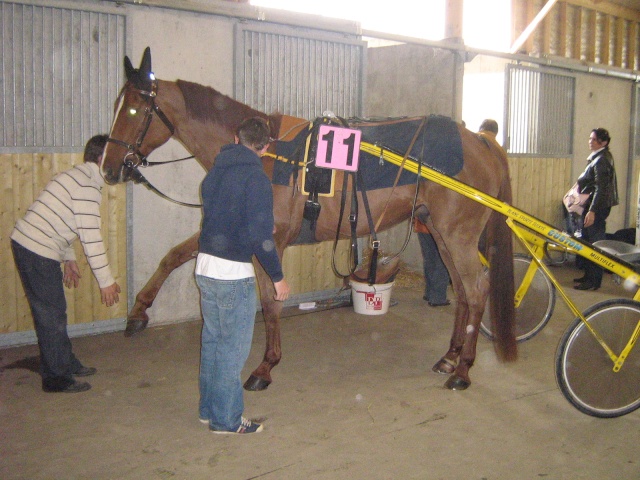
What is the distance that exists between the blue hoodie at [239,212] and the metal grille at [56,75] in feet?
7.97

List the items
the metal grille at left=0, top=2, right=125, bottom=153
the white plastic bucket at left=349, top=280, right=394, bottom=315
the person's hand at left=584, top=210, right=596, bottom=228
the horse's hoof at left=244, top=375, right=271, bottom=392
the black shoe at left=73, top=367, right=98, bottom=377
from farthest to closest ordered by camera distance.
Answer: the person's hand at left=584, top=210, right=596, bottom=228 → the white plastic bucket at left=349, top=280, right=394, bottom=315 → the metal grille at left=0, top=2, right=125, bottom=153 → the black shoe at left=73, top=367, right=98, bottom=377 → the horse's hoof at left=244, top=375, right=271, bottom=392

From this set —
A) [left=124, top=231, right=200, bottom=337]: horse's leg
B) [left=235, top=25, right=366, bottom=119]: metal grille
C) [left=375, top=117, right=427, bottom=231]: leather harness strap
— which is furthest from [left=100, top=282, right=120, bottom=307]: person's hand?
[left=235, top=25, right=366, bottom=119]: metal grille

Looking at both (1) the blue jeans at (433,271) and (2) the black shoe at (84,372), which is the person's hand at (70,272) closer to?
(2) the black shoe at (84,372)

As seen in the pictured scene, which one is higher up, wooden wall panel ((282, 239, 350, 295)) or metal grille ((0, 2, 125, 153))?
metal grille ((0, 2, 125, 153))

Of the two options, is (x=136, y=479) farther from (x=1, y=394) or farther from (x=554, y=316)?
(x=554, y=316)

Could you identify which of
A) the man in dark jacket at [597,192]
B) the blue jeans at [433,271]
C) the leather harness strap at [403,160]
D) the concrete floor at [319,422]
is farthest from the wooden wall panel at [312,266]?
the man in dark jacket at [597,192]

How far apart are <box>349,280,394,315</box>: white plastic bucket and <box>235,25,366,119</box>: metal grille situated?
6.10ft

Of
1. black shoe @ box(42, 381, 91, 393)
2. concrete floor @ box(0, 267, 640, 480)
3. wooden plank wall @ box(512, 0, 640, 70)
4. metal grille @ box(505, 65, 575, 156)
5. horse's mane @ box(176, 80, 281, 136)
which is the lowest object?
concrete floor @ box(0, 267, 640, 480)

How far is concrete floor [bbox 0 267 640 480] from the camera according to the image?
3143mm

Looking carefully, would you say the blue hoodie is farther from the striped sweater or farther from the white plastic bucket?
the white plastic bucket

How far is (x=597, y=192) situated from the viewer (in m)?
7.27

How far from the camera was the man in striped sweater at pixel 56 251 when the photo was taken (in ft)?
12.7

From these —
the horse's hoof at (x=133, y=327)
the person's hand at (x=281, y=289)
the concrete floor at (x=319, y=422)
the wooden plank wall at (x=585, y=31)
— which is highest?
the wooden plank wall at (x=585, y=31)

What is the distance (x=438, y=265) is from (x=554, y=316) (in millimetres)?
1237
